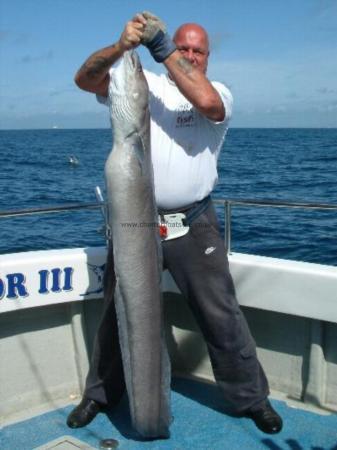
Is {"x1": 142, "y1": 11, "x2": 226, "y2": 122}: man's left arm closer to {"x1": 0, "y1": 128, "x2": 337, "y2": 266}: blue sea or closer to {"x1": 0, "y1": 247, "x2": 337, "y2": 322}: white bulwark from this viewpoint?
{"x1": 0, "y1": 247, "x2": 337, "y2": 322}: white bulwark

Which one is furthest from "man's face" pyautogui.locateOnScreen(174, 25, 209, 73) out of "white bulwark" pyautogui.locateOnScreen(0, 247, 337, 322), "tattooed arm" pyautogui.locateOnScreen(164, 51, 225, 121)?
"white bulwark" pyautogui.locateOnScreen(0, 247, 337, 322)

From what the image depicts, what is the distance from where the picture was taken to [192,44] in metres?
3.77

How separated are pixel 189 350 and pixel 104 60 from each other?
2.54 meters

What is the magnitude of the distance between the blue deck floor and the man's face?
2463mm

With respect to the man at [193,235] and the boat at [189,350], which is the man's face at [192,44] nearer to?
the man at [193,235]

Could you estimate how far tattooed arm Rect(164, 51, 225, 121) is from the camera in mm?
3355

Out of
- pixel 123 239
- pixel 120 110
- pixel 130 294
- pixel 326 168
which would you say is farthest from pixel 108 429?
pixel 326 168

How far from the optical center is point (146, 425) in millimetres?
3756

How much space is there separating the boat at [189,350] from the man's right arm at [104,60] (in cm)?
110

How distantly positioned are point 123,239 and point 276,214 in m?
15.1

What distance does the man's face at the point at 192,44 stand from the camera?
12.4 feet

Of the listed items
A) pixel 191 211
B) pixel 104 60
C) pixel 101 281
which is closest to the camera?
pixel 104 60

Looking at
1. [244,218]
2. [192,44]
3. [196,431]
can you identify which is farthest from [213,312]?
[244,218]

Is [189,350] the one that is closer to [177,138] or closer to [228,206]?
[228,206]
